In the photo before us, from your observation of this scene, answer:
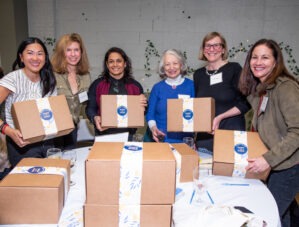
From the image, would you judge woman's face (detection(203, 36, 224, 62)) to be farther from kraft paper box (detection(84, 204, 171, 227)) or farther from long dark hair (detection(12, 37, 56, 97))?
kraft paper box (detection(84, 204, 171, 227))

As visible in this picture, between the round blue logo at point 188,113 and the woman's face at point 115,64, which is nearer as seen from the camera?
the round blue logo at point 188,113

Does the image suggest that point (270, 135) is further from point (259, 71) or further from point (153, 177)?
point (153, 177)

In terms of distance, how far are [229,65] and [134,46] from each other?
2.09 meters

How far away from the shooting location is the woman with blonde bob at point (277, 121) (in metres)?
1.41

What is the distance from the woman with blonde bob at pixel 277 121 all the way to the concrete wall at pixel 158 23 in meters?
2.28

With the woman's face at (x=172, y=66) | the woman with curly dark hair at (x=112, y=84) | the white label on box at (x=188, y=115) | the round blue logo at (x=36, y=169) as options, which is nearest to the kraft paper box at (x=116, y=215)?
the round blue logo at (x=36, y=169)

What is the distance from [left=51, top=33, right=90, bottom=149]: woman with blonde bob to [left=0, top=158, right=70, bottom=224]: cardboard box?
113cm

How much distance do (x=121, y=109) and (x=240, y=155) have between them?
2.98 feet

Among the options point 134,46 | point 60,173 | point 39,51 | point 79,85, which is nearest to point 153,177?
point 60,173

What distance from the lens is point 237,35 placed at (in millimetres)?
3748

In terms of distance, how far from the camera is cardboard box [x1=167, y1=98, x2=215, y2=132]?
5.88 ft

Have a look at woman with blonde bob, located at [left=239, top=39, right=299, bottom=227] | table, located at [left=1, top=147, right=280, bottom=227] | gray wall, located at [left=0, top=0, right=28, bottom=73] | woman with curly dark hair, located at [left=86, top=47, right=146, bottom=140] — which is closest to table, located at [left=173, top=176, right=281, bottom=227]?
table, located at [left=1, top=147, right=280, bottom=227]

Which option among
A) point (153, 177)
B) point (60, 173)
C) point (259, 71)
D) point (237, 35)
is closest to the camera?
point (153, 177)

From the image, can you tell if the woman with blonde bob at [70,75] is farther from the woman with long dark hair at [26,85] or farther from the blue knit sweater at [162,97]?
the blue knit sweater at [162,97]
